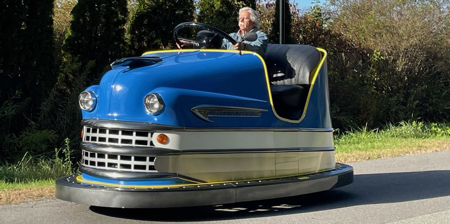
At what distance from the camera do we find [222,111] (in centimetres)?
503

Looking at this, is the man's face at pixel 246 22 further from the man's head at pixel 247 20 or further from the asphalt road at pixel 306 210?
the asphalt road at pixel 306 210

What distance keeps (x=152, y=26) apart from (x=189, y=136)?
22.7 ft

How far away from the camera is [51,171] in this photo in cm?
764

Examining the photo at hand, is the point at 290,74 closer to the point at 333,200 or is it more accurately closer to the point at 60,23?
the point at 333,200

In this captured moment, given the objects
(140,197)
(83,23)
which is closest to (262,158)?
(140,197)

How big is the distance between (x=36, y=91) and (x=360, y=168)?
205 inches

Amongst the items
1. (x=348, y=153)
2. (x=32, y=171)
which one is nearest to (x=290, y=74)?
(x=32, y=171)

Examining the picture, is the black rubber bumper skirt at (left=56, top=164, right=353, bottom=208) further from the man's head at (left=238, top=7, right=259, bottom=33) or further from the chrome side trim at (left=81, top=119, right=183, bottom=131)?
the man's head at (left=238, top=7, right=259, bottom=33)

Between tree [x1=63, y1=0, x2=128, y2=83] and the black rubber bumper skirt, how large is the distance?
5256 mm

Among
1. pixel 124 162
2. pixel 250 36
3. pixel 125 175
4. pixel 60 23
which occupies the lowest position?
pixel 125 175

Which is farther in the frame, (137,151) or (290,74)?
(290,74)

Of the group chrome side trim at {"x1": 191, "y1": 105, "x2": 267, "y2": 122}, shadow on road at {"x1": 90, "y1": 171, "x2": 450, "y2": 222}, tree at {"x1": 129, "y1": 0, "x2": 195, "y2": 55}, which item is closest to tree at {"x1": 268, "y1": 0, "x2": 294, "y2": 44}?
tree at {"x1": 129, "y1": 0, "x2": 195, "y2": 55}

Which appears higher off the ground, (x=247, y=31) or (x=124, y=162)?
(x=247, y=31)

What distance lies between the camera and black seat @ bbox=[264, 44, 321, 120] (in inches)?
227
